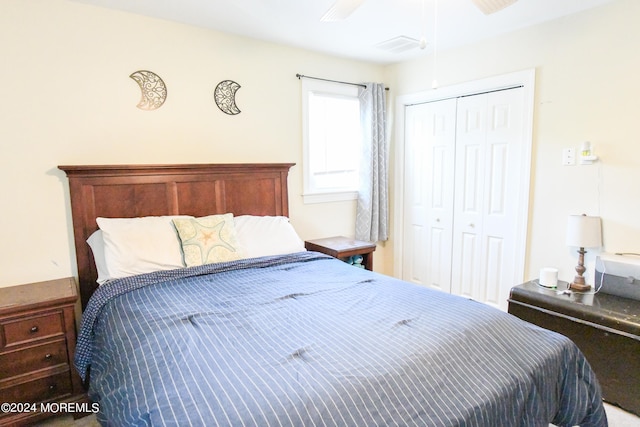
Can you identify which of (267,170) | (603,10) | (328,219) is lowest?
(328,219)

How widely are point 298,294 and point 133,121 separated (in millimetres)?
1765

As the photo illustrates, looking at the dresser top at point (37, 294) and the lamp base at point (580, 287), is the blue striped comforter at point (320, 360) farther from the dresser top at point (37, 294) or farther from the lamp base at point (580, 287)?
the lamp base at point (580, 287)

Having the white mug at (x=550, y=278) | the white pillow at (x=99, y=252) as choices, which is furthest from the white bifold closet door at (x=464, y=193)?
the white pillow at (x=99, y=252)

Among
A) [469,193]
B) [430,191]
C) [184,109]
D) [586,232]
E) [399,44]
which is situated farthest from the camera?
[430,191]

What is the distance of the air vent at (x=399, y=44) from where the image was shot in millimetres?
2980

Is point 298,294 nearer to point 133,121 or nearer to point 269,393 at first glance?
point 269,393

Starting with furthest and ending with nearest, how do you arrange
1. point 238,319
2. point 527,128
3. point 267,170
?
point 267,170 → point 527,128 → point 238,319

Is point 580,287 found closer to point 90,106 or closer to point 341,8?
point 341,8

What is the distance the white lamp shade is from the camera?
93.2 inches

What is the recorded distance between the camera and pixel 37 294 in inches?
80.9

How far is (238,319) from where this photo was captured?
1.57m

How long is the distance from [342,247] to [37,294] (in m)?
2.13

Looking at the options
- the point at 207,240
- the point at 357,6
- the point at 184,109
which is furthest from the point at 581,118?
the point at 184,109

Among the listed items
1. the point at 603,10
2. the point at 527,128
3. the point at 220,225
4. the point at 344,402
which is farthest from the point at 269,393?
the point at 603,10
